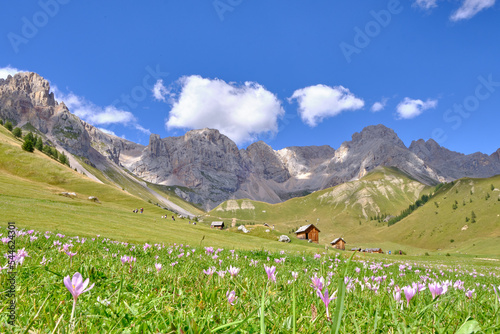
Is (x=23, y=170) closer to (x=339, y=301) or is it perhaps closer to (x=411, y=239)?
(x=339, y=301)

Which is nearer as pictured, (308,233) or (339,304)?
(339,304)

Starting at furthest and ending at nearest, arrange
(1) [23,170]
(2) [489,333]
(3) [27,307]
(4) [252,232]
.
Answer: (1) [23,170] → (4) [252,232] → (3) [27,307] → (2) [489,333]

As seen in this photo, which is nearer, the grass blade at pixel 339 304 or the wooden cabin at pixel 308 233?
the grass blade at pixel 339 304

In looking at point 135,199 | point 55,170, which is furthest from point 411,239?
point 55,170

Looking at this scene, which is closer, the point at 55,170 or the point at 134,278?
the point at 134,278

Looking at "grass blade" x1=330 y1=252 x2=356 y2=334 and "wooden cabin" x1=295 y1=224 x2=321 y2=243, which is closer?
"grass blade" x1=330 y1=252 x2=356 y2=334

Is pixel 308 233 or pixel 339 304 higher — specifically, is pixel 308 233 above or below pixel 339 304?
below

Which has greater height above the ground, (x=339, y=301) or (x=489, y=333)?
(x=339, y=301)

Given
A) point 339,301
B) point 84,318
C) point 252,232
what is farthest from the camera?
A: point 252,232

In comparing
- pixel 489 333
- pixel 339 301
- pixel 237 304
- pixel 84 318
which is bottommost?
pixel 84 318

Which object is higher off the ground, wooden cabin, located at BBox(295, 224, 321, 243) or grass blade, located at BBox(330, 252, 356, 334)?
grass blade, located at BBox(330, 252, 356, 334)

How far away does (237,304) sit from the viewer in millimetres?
2803

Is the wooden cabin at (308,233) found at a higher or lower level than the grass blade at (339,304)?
lower

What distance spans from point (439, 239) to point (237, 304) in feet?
718
